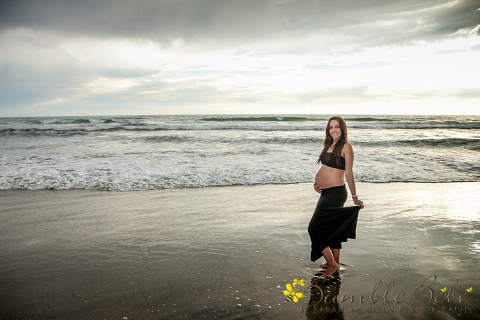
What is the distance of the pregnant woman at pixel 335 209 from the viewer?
298cm

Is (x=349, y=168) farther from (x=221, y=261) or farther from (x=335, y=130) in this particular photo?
(x=221, y=261)

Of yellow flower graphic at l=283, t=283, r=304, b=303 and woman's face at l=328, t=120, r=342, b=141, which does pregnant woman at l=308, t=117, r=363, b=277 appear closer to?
woman's face at l=328, t=120, r=342, b=141

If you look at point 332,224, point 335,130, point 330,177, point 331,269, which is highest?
point 335,130

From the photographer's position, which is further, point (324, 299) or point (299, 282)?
point (299, 282)

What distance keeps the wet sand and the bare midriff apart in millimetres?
987

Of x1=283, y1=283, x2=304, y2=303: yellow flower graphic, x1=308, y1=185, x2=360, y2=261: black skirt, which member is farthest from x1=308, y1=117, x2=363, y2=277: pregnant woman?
x1=283, y1=283, x2=304, y2=303: yellow flower graphic

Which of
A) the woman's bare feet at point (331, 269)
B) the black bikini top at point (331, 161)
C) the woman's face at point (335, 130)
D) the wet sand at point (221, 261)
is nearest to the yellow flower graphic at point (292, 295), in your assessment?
the wet sand at point (221, 261)

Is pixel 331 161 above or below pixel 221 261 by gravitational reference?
A: above

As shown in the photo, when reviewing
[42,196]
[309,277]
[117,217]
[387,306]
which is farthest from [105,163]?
[387,306]

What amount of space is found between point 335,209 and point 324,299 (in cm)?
93

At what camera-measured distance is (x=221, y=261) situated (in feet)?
10.8

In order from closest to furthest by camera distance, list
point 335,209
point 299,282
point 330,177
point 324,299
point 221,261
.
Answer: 1. point 324,299
2. point 299,282
3. point 335,209
4. point 330,177
5. point 221,261

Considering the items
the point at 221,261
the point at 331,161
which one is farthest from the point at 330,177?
the point at 221,261

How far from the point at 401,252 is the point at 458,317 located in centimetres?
117
